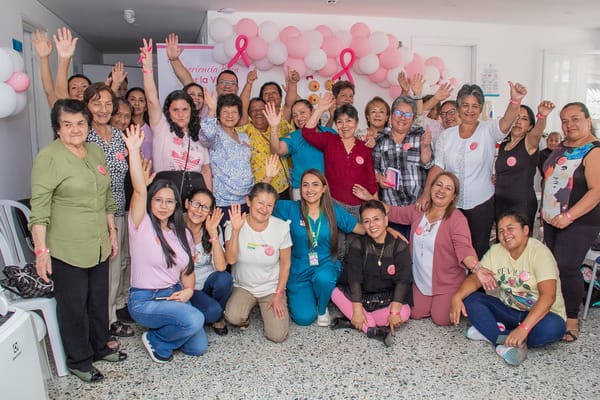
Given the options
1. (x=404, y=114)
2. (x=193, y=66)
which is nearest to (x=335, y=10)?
(x=193, y=66)

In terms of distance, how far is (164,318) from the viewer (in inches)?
103

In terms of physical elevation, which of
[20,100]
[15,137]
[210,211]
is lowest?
[210,211]

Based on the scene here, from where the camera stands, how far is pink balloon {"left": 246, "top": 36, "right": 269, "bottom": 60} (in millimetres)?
5016

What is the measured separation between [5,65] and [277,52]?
262 centimetres

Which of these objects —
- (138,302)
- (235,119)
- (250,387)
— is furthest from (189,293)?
(235,119)

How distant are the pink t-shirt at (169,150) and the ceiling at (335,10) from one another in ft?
9.01

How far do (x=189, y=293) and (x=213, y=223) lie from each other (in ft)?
1.46

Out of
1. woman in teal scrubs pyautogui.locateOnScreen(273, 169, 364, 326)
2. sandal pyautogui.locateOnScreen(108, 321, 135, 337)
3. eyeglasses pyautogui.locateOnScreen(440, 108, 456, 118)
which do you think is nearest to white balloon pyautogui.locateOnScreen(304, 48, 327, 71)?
eyeglasses pyautogui.locateOnScreen(440, 108, 456, 118)

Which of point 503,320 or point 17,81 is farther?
Answer: point 17,81

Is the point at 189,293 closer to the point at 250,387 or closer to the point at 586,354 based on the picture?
the point at 250,387

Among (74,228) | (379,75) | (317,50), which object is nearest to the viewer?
(74,228)

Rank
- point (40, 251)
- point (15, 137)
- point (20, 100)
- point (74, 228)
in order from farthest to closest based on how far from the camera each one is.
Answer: point (15, 137) → point (20, 100) → point (74, 228) → point (40, 251)

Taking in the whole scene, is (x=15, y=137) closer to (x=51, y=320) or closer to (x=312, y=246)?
(x=51, y=320)

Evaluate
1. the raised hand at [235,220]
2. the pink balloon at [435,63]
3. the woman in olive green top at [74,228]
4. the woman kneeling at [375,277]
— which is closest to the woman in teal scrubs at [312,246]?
the woman kneeling at [375,277]
